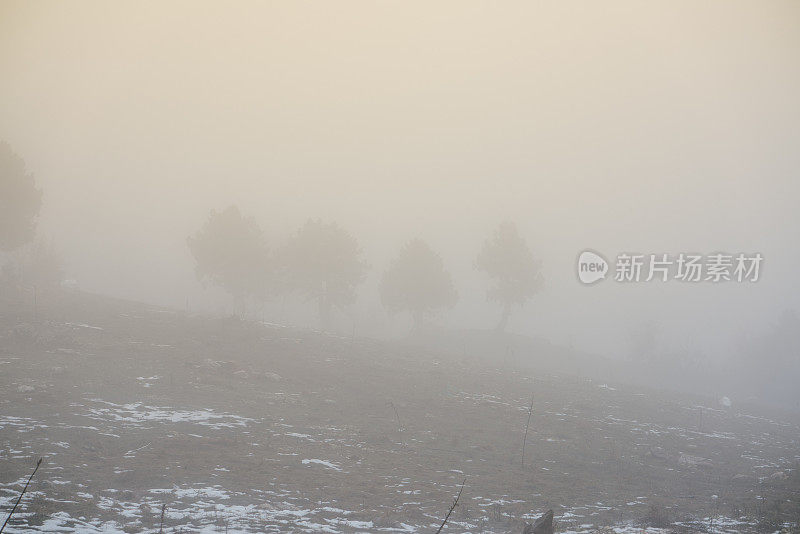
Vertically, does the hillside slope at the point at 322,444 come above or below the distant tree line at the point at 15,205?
below

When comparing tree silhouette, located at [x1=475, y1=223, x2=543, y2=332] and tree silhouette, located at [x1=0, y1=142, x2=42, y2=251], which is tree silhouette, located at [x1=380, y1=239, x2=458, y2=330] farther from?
tree silhouette, located at [x1=0, y1=142, x2=42, y2=251]

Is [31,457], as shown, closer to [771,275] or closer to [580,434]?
[580,434]

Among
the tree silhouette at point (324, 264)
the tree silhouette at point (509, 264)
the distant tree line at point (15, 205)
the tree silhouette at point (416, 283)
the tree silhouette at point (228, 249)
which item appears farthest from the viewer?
the tree silhouette at point (509, 264)

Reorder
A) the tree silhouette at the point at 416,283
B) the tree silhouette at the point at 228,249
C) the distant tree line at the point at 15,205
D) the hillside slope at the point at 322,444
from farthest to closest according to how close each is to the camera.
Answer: the tree silhouette at the point at 416,283 → the tree silhouette at the point at 228,249 → the distant tree line at the point at 15,205 → the hillside slope at the point at 322,444

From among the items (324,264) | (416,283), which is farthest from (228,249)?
(416,283)

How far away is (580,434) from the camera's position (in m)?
25.2

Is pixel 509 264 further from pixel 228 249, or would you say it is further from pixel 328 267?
pixel 228 249

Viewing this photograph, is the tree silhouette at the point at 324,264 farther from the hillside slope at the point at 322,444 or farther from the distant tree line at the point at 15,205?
the distant tree line at the point at 15,205

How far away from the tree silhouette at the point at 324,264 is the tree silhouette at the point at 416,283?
415cm

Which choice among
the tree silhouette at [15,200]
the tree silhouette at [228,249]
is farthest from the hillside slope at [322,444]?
the tree silhouette at [228,249]

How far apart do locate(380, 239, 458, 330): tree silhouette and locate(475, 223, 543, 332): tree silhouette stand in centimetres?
601

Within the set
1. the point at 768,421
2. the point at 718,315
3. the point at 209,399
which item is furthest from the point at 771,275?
the point at 209,399

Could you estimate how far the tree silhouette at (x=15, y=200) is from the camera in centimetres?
4456

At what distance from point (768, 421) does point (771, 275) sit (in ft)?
647
